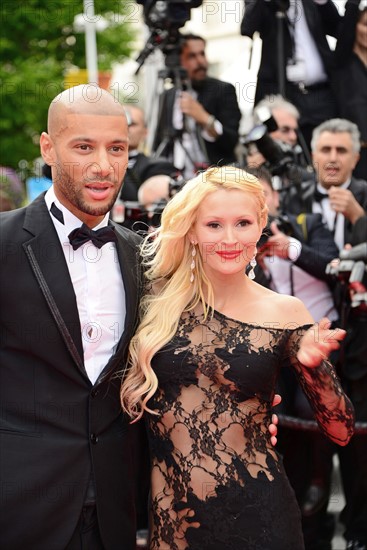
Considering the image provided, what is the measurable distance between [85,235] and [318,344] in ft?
2.63

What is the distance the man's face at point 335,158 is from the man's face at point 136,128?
4.53 feet

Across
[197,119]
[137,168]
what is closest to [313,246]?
[137,168]

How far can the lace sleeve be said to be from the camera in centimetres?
286

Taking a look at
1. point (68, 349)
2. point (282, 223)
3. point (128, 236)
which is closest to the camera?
point (68, 349)

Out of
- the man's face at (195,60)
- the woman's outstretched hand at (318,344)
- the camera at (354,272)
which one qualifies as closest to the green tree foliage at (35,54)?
the man's face at (195,60)

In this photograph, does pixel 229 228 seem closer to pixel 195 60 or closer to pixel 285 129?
pixel 285 129

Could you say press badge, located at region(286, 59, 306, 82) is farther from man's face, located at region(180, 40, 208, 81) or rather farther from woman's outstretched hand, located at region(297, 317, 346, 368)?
woman's outstretched hand, located at region(297, 317, 346, 368)

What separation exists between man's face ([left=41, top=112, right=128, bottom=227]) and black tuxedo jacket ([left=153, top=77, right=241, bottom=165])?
10.9 feet

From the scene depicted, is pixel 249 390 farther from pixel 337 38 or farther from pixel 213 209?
pixel 337 38

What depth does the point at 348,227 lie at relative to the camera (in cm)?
495

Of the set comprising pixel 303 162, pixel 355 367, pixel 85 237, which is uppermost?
pixel 85 237

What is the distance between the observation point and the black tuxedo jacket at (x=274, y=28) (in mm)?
5891

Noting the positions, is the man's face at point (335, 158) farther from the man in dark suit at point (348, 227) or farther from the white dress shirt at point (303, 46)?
the white dress shirt at point (303, 46)

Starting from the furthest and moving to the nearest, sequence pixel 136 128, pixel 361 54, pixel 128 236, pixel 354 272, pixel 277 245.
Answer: pixel 136 128 < pixel 361 54 < pixel 277 245 < pixel 354 272 < pixel 128 236
